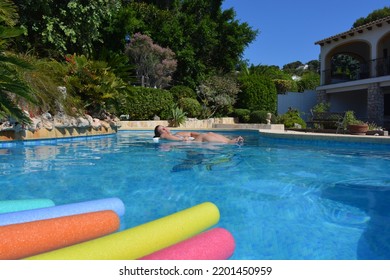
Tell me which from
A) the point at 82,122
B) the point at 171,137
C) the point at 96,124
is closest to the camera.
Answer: the point at 171,137

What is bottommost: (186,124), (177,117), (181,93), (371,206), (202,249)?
(371,206)

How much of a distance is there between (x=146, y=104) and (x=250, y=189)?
17.9 metres

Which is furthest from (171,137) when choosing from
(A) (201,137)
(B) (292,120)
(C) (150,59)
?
(C) (150,59)

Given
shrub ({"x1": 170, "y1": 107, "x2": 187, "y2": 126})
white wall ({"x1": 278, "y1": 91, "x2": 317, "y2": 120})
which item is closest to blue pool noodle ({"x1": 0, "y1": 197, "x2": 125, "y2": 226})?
shrub ({"x1": 170, "y1": 107, "x2": 187, "y2": 126})

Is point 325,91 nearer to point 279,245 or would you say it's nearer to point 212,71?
point 212,71

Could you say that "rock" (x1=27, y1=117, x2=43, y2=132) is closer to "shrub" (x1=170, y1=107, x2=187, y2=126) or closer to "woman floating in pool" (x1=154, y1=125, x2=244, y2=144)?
"woman floating in pool" (x1=154, y1=125, x2=244, y2=144)

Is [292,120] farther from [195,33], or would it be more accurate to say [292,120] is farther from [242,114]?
[195,33]

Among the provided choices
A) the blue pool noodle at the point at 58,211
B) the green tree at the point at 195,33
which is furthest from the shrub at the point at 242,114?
the blue pool noodle at the point at 58,211

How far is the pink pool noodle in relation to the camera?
87.7 inches

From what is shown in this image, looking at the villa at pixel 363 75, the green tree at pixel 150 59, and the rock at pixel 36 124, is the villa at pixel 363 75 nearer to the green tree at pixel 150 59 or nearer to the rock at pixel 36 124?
the green tree at pixel 150 59

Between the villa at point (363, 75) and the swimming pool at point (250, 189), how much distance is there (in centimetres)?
A: 1281

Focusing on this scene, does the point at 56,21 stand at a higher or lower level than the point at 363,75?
higher

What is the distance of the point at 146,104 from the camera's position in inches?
899

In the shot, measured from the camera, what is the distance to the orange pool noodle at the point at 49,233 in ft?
7.00
